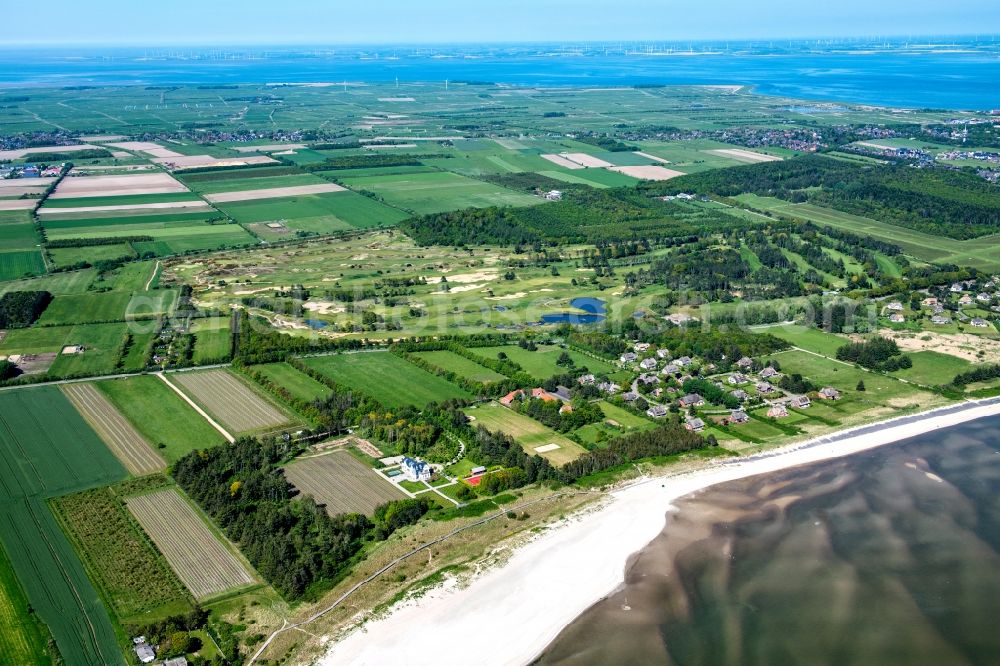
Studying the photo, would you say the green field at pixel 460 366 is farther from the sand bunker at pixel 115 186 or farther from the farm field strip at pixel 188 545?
the sand bunker at pixel 115 186

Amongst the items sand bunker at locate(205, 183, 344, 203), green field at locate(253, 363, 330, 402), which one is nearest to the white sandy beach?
green field at locate(253, 363, 330, 402)

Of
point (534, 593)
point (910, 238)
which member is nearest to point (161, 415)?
point (534, 593)

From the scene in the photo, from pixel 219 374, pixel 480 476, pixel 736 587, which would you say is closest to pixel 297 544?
pixel 480 476

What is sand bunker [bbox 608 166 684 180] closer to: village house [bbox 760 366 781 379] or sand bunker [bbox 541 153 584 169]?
sand bunker [bbox 541 153 584 169]

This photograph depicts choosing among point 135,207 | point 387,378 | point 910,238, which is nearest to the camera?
point 387,378

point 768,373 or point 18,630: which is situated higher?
point 768,373

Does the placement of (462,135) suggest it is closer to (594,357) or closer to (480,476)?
(594,357)

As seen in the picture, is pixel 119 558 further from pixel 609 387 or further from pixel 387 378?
pixel 609 387
